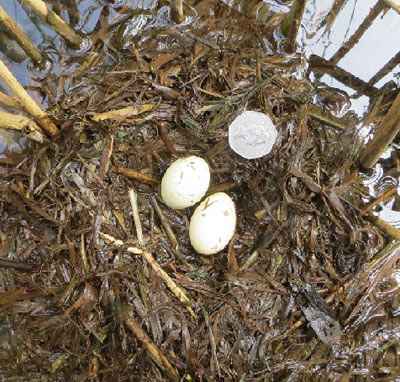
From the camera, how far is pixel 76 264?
5.15 ft

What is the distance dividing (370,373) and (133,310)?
2.54 ft

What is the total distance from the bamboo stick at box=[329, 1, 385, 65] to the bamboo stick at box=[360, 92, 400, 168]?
250 mm

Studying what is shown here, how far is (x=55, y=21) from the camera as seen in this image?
5.21 feet

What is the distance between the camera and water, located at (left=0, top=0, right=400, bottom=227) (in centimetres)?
165

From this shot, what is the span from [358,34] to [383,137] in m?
0.40

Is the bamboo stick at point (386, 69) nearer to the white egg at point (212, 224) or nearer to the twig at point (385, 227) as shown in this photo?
the twig at point (385, 227)

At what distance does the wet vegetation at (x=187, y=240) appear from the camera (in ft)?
5.15

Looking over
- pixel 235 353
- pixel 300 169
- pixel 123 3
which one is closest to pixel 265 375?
pixel 235 353

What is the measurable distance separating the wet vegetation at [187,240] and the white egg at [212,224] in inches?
3.2

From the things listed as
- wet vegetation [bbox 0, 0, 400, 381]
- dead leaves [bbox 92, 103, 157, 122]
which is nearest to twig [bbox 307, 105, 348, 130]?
wet vegetation [bbox 0, 0, 400, 381]

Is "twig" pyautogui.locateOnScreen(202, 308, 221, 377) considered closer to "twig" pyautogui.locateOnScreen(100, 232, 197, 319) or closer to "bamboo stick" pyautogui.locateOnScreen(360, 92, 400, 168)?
"twig" pyautogui.locateOnScreen(100, 232, 197, 319)

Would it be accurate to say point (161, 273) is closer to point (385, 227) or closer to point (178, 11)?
point (385, 227)

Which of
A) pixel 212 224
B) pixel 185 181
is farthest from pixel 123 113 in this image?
pixel 212 224

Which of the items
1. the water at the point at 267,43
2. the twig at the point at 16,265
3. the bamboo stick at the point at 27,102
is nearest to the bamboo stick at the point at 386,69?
the water at the point at 267,43
